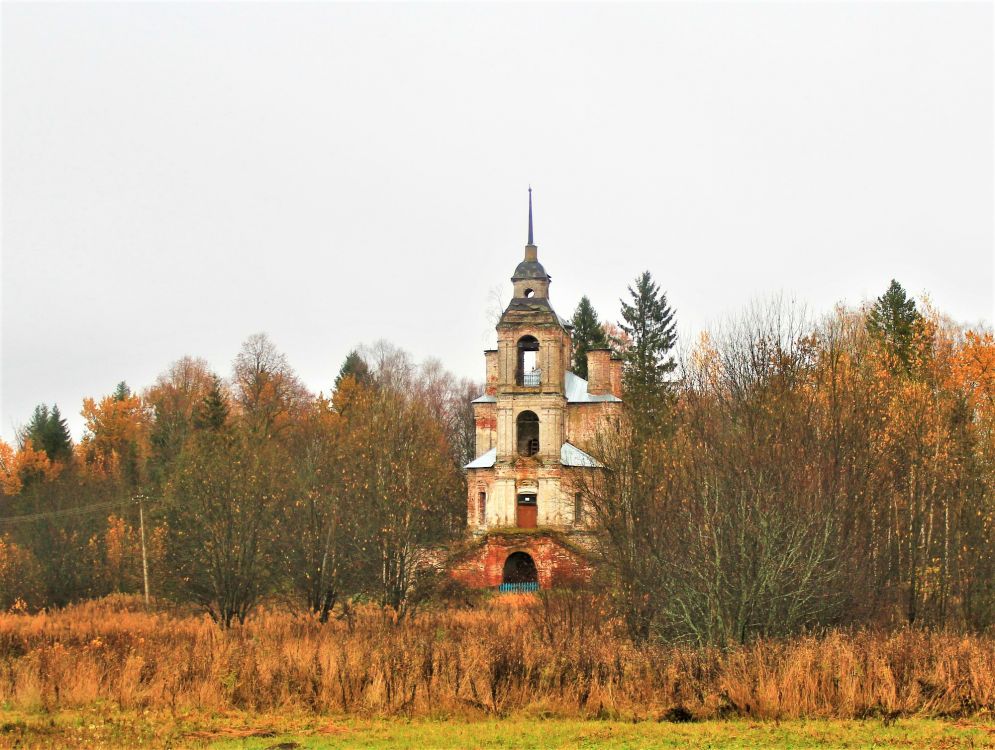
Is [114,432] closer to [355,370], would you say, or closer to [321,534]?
[355,370]

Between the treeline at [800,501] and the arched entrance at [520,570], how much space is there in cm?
1720

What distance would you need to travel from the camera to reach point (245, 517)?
26.3 metres

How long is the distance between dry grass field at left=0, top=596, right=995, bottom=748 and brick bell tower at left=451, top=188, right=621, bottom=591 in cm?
2430

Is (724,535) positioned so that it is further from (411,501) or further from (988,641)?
(411,501)

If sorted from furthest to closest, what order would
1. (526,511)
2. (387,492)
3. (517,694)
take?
(526,511) < (387,492) < (517,694)

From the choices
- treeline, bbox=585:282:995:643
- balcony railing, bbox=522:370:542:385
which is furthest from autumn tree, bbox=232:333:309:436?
treeline, bbox=585:282:995:643

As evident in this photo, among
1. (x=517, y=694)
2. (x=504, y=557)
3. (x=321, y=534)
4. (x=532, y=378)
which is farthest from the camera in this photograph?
(x=532, y=378)

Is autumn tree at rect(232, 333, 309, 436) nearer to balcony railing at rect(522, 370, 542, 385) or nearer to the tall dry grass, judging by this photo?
balcony railing at rect(522, 370, 542, 385)

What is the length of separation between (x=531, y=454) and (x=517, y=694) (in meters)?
30.7

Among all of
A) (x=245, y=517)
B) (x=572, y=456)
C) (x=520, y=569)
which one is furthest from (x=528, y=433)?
(x=245, y=517)

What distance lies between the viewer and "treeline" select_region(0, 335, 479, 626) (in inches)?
1040

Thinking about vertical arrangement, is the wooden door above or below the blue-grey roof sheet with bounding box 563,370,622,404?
below

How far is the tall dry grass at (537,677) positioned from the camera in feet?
48.3

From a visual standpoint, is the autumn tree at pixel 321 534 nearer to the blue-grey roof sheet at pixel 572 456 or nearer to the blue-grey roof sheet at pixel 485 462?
the blue-grey roof sheet at pixel 485 462
